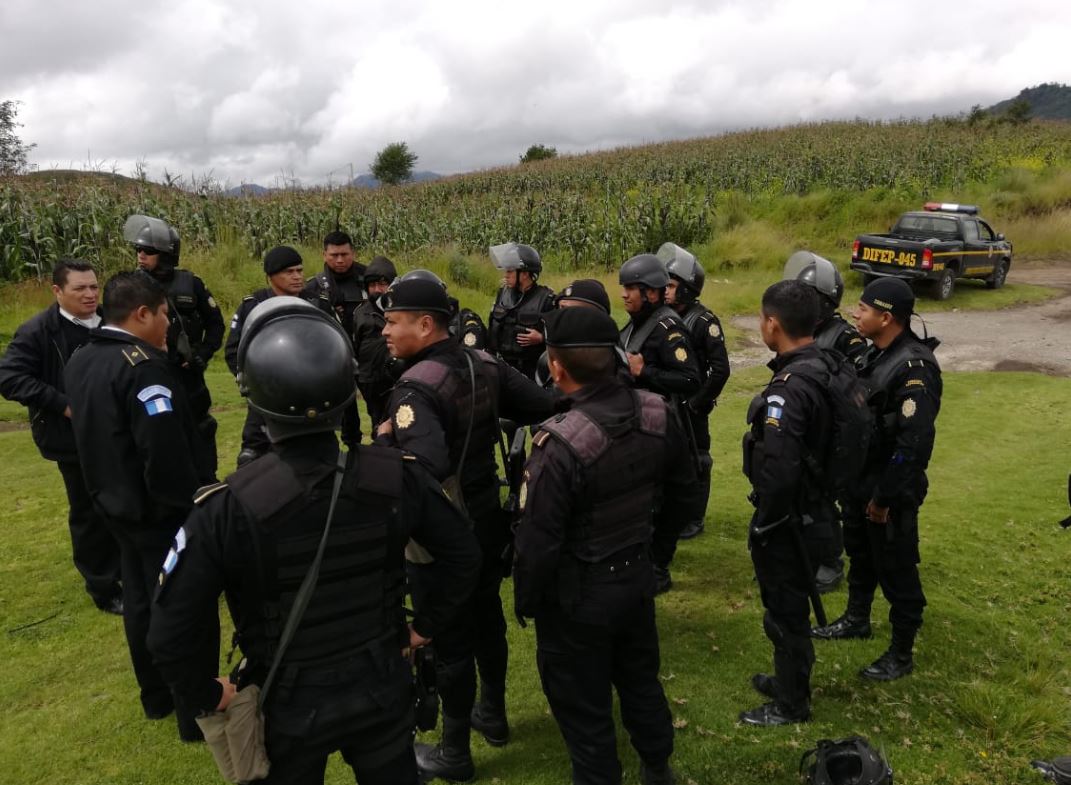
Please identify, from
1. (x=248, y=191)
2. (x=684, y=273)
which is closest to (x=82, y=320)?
(x=684, y=273)

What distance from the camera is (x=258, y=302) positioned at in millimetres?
5316

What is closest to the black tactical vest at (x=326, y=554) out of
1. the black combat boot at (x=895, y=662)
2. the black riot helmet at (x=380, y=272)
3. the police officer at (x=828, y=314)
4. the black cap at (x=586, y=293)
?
the black cap at (x=586, y=293)

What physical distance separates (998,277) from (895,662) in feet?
61.2

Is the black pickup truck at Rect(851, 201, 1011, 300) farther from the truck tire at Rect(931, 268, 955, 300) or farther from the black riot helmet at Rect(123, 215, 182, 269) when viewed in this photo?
the black riot helmet at Rect(123, 215, 182, 269)

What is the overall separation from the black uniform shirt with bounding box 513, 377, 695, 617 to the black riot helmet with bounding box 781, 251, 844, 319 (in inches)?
95.2

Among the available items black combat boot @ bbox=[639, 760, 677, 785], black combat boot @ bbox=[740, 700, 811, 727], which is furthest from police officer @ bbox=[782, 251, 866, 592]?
black combat boot @ bbox=[639, 760, 677, 785]

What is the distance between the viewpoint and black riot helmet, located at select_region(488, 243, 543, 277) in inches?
260

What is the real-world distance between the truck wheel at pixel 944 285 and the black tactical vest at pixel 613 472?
17505 mm

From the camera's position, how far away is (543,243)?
2173cm

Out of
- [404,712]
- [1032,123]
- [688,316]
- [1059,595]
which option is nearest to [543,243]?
[688,316]

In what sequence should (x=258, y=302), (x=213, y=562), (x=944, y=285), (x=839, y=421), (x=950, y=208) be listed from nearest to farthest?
(x=213, y=562) < (x=839, y=421) < (x=258, y=302) < (x=944, y=285) < (x=950, y=208)

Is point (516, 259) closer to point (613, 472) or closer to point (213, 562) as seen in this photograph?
point (613, 472)

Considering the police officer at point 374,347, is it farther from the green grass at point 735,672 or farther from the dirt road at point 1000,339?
the dirt road at point 1000,339

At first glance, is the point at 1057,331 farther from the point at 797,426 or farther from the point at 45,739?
the point at 45,739
